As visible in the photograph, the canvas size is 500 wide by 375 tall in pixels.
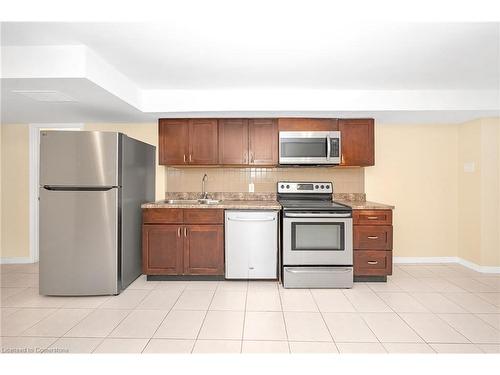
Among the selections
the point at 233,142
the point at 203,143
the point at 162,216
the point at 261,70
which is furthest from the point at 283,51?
the point at 162,216

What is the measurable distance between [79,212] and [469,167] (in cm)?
490

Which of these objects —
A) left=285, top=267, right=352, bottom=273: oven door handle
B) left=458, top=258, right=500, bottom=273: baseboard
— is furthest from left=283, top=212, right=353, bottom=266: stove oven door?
left=458, top=258, right=500, bottom=273: baseboard

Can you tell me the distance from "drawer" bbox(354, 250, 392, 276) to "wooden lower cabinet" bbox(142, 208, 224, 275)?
1.59 meters

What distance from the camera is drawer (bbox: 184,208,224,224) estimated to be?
12.1 feet

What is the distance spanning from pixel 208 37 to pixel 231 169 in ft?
7.25

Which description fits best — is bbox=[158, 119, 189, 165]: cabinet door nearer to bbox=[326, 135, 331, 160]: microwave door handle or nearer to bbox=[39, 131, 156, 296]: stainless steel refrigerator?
bbox=[39, 131, 156, 296]: stainless steel refrigerator

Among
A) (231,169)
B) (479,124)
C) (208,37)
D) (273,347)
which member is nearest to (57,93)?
(208,37)

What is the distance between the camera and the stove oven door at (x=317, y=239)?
11.5 feet

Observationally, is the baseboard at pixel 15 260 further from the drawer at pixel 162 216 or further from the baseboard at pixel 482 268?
the baseboard at pixel 482 268

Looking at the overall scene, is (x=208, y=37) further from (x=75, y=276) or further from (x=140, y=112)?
(x=75, y=276)

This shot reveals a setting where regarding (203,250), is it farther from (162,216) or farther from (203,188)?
(203,188)

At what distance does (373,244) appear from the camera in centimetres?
366

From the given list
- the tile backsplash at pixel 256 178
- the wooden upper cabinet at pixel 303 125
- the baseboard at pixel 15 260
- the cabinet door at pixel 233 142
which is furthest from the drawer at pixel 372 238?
the baseboard at pixel 15 260

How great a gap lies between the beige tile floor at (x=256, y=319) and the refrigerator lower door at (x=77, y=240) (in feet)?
0.51
